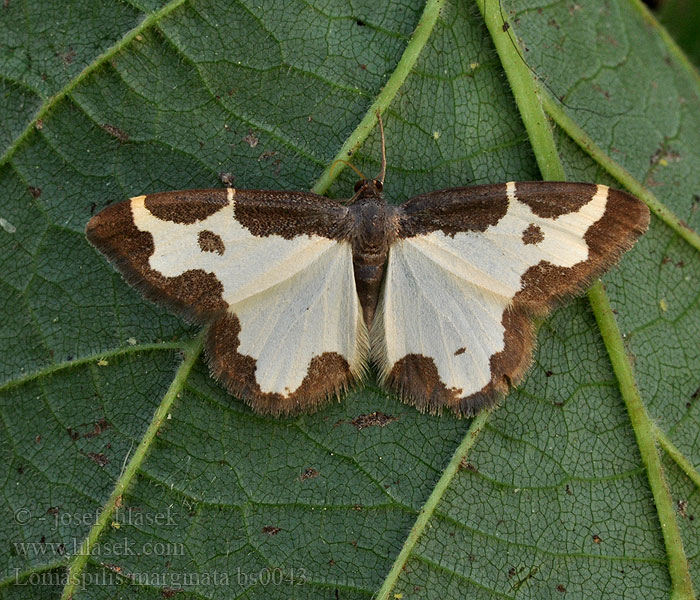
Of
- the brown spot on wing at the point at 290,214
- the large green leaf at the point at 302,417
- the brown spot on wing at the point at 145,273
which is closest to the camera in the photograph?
the brown spot on wing at the point at 145,273

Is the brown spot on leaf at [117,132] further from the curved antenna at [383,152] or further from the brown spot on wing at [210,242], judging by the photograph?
the curved antenna at [383,152]

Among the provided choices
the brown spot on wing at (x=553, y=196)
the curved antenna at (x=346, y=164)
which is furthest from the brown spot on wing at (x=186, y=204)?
the brown spot on wing at (x=553, y=196)

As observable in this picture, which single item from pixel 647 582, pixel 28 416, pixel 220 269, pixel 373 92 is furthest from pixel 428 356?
pixel 28 416

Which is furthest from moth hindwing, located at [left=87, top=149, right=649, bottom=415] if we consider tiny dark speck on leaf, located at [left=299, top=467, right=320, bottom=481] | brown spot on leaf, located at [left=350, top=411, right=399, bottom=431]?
tiny dark speck on leaf, located at [left=299, top=467, right=320, bottom=481]

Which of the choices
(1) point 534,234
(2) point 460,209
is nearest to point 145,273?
(2) point 460,209

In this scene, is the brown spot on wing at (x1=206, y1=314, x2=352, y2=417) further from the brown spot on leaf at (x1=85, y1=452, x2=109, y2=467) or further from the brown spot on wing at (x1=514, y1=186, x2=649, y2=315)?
the brown spot on wing at (x1=514, y1=186, x2=649, y2=315)

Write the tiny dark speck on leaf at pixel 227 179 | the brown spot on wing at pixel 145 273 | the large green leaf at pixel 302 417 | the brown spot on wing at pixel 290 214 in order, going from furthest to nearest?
1. the tiny dark speck on leaf at pixel 227 179
2. the large green leaf at pixel 302 417
3. the brown spot on wing at pixel 290 214
4. the brown spot on wing at pixel 145 273

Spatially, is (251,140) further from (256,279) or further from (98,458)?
(98,458)
